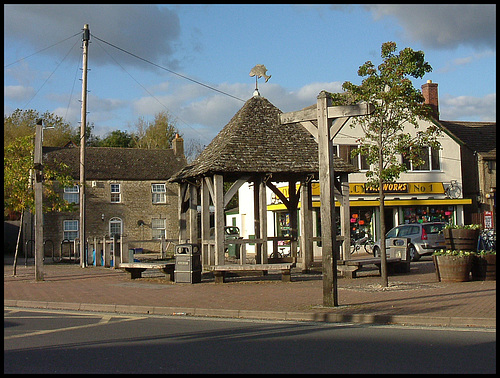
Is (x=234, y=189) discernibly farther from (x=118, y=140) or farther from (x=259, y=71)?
(x=118, y=140)

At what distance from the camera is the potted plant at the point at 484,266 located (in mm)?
15953

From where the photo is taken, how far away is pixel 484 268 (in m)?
16.0

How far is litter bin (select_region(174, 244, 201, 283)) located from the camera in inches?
662

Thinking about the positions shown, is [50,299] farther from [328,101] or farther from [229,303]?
[328,101]

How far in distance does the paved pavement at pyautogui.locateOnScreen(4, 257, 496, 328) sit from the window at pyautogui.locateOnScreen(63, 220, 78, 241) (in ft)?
71.8

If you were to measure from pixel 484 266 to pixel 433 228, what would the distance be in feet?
33.7

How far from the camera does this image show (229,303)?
1270 centimetres

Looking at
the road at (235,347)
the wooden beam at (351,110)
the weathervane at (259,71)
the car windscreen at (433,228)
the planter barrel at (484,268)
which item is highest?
the weathervane at (259,71)

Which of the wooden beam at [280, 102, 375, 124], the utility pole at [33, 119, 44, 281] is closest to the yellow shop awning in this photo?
the utility pole at [33, 119, 44, 281]

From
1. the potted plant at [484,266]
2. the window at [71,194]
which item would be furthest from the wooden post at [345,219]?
the window at [71,194]

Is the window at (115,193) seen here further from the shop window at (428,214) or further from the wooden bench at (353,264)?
the wooden bench at (353,264)

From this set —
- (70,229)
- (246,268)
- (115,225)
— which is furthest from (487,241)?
(70,229)

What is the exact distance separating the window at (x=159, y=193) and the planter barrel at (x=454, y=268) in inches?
1184

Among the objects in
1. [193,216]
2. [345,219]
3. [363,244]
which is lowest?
[363,244]
